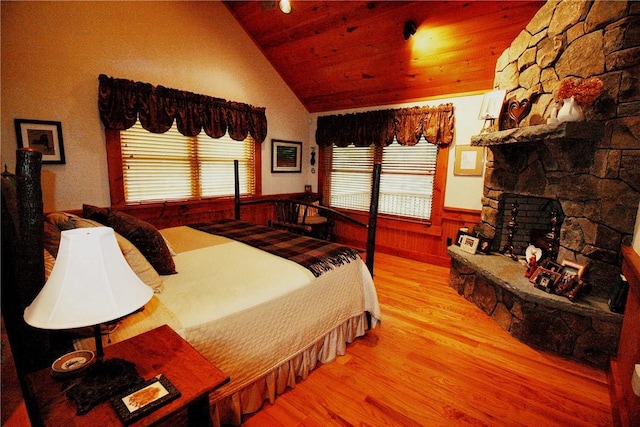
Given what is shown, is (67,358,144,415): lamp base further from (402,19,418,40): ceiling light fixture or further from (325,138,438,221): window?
(325,138,438,221): window

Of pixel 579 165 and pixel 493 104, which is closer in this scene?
pixel 579 165

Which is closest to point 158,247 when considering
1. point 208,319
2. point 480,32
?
point 208,319

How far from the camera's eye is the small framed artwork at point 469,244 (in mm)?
3132

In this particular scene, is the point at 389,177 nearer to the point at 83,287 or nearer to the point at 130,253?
the point at 130,253

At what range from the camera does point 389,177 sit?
4609mm

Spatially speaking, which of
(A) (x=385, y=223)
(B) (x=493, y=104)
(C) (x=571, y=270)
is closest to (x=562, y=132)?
(B) (x=493, y=104)

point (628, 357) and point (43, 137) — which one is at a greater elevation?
point (43, 137)

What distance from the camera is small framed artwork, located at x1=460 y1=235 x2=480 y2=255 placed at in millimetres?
3132

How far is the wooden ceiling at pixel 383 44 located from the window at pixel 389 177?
727 mm

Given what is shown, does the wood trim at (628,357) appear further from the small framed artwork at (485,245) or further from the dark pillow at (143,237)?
the dark pillow at (143,237)

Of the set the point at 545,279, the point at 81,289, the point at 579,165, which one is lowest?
the point at 545,279

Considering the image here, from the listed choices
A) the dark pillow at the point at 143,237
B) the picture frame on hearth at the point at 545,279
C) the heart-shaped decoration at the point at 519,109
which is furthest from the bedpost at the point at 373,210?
the dark pillow at the point at 143,237

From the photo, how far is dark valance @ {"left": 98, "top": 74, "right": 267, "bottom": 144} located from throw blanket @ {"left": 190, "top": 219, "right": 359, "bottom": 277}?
136 cm

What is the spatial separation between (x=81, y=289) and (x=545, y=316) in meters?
2.84
